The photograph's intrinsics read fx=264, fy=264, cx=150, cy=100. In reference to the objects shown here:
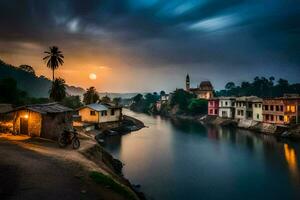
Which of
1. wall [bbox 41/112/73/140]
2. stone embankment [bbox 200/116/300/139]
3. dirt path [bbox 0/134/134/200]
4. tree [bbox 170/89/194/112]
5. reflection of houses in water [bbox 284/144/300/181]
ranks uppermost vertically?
tree [bbox 170/89/194/112]

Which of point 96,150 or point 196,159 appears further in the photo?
point 196,159

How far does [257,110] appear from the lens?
3533 inches

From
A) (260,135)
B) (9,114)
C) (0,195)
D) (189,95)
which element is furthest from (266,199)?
(189,95)

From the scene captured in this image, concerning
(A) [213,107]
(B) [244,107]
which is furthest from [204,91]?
(B) [244,107]

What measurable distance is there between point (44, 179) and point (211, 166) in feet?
105

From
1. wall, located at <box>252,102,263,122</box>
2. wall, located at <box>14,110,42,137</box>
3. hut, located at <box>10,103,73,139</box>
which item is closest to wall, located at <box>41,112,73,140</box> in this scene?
hut, located at <box>10,103,73,139</box>

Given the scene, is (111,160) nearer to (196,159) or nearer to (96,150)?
(96,150)

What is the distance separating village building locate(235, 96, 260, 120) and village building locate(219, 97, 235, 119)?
3.23 metres

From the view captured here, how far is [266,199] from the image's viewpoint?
98.4ft

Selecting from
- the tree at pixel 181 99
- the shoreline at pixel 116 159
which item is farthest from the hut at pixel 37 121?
the tree at pixel 181 99

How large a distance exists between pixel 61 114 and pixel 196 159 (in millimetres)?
25583

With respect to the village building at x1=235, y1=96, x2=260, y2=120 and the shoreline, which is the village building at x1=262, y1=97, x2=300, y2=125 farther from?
the shoreline

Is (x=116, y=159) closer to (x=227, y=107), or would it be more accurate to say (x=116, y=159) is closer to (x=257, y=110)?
(x=257, y=110)

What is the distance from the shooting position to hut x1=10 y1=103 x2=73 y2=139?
34.6 m
